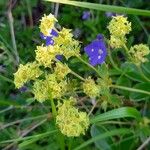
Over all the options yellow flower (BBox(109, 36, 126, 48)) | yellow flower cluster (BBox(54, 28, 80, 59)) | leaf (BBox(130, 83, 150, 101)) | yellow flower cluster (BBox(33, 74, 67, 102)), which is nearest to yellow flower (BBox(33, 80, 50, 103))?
yellow flower cluster (BBox(33, 74, 67, 102))

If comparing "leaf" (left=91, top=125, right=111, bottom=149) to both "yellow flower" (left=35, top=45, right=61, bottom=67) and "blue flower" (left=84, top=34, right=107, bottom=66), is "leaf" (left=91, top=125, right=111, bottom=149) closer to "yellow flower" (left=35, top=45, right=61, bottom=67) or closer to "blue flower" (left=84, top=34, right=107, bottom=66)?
"blue flower" (left=84, top=34, right=107, bottom=66)

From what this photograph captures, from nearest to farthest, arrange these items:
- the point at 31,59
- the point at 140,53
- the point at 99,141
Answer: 1. the point at 140,53
2. the point at 99,141
3. the point at 31,59

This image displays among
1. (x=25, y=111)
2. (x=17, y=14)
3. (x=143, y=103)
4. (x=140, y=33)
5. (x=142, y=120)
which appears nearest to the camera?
(x=142, y=120)

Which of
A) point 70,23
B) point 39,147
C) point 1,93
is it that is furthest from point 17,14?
point 39,147

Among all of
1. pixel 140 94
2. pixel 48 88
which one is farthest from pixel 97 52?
pixel 48 88

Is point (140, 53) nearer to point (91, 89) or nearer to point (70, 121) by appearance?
point (91, 89)

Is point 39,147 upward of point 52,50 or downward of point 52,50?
downward

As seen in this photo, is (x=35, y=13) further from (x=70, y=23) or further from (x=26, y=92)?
A: (x=26, y=92)
